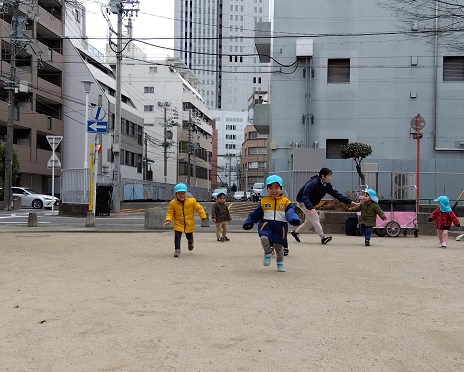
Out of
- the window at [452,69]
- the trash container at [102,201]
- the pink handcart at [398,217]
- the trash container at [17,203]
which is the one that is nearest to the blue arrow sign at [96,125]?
the trash container at [102,201]

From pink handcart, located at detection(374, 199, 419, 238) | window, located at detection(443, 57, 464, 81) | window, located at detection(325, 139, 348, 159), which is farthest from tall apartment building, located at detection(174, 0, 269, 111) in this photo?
pink handcart, located at detection(374, 199, 419, 238)

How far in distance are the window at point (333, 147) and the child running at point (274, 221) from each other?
72.2ft

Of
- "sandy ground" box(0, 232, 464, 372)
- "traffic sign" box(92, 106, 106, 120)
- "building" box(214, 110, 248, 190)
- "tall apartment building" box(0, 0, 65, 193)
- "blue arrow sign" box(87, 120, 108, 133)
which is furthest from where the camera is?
"building" box(214, 110, 248, 190)

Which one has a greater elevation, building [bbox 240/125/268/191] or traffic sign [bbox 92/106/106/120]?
building [bbox 240/125/268/191]

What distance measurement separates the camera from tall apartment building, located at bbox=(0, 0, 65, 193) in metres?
39.8

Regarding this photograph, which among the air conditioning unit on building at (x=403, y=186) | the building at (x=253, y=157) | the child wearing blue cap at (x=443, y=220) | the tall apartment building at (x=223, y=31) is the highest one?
the tall apartment building at (x=223, y=31)

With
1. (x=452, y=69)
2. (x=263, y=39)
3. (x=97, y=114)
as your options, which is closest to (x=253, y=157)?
(x=263, y=39)

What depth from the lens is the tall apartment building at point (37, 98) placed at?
131ft

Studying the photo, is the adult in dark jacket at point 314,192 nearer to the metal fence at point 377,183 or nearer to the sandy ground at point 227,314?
the sandy ground at point 227,314

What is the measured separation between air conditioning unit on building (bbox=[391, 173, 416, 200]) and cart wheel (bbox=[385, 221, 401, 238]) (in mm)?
7174

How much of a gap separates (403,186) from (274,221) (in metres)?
15.6

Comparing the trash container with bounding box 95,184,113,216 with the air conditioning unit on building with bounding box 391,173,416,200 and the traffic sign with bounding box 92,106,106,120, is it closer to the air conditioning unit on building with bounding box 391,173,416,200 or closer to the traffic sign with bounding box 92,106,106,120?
the traffic sign with bounding box 92,106,106,120

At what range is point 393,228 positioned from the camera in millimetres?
15453

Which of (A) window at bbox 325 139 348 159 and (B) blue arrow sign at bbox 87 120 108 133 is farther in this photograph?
(A) window at bbox 325 139 348 159
